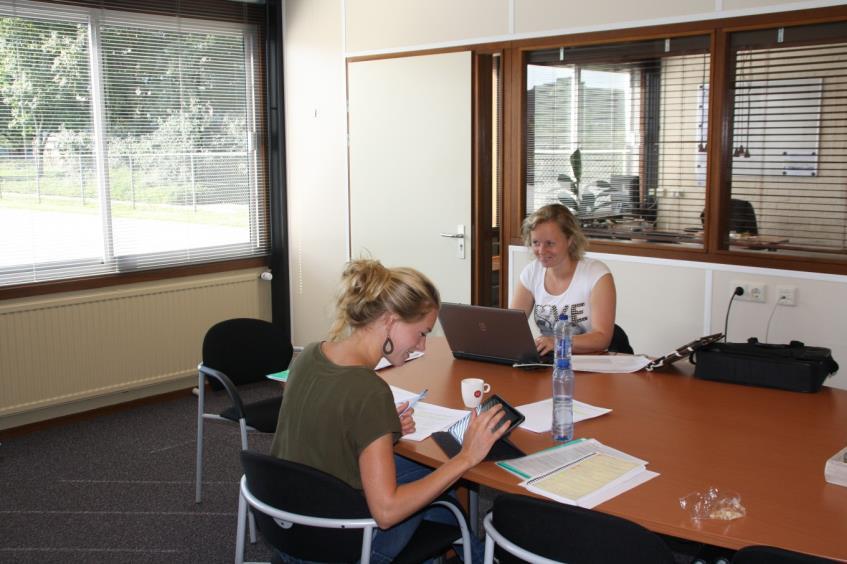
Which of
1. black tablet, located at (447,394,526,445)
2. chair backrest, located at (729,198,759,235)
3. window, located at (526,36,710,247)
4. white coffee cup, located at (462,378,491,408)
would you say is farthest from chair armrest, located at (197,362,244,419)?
chair backrest, located at (729,198,759,235)

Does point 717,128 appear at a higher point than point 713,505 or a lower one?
higher

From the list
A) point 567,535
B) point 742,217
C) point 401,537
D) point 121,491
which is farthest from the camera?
point 742,217

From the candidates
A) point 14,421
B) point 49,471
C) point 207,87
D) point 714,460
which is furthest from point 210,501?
point 207,87

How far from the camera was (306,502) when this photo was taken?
205 centimetres

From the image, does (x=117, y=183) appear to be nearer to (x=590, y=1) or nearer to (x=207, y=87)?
(x=207, y=87)

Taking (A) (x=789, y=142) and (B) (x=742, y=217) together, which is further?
(B) (x=742, y=217)

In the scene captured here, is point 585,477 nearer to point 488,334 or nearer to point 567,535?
point 567,535

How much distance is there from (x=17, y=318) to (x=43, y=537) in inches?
62.1

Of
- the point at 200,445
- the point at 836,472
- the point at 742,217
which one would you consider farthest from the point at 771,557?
the point at 742,217

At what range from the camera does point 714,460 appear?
2207 mm

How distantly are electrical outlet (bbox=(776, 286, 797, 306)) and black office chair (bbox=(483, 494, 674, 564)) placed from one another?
2.60 metres

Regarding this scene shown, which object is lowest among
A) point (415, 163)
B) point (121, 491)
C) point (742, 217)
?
point (121, 491)

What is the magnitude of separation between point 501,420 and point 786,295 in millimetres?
2256

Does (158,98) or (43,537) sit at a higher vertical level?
(158,98)
